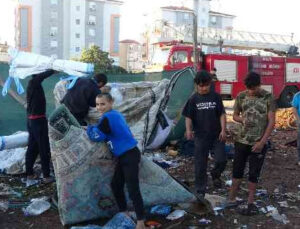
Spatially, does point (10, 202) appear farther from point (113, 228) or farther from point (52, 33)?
point (52, 33)

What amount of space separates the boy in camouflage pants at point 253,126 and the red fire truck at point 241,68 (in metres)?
11.0

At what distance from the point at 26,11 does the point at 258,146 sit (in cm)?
6812

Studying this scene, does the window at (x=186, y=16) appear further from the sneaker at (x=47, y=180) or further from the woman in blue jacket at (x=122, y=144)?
the woman in blue jacket at (x=122, y=144)

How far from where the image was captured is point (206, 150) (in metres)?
5.17

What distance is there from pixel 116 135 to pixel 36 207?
1527 millimetres

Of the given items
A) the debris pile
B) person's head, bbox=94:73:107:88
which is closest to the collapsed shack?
person's head, bbox=94:73:107:88

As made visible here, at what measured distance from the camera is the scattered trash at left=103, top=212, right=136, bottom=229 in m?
4.40

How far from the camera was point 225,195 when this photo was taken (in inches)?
225

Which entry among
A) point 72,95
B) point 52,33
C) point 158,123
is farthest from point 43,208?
point 52,33

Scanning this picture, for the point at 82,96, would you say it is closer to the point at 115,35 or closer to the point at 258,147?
the point at 258,147

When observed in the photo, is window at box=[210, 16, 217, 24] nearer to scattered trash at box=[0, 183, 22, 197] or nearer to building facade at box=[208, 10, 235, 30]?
building facade at box=[208, 10, 235, 30]

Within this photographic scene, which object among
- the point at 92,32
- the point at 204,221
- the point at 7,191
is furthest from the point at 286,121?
the point at 92,32

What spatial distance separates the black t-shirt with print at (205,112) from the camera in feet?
16.7

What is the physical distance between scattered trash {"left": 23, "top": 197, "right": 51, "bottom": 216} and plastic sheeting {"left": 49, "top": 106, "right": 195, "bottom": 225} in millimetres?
608
